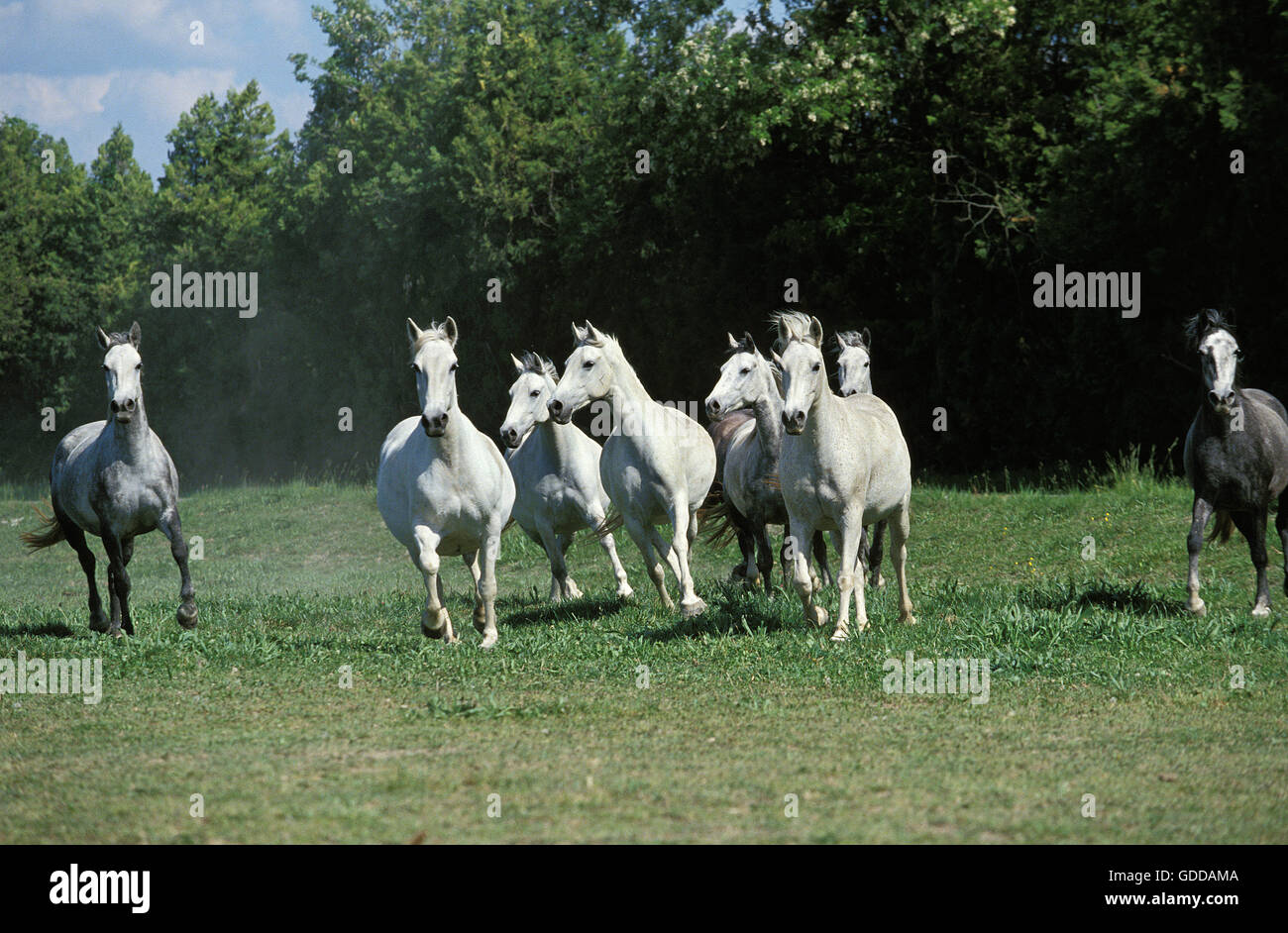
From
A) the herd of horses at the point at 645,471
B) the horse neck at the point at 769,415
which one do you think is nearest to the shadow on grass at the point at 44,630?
the herd of horses at the point at 645,471

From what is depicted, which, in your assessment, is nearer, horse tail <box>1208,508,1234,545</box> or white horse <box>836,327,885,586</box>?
horse tail <box>1208,508,1234,545</box>

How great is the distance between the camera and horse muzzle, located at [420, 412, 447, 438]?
909 cm

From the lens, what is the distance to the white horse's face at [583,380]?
10430mm

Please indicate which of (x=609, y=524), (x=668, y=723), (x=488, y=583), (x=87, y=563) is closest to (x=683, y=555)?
(x=609, y=524)

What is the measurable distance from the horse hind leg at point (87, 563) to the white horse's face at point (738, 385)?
228 inches

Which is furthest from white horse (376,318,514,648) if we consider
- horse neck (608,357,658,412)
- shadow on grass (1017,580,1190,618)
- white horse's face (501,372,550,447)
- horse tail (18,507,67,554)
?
shadow on grass (1017,580,1190,618)

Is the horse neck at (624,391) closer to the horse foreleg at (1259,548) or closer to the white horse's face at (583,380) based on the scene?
the white horse's face at (583,380)

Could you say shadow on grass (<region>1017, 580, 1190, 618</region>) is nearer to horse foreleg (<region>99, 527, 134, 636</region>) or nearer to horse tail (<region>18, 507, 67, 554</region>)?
horse foreleg (<region>99, 527, 134, 636</region>)

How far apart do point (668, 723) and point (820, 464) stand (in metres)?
2.86

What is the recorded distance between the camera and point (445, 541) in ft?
32.9

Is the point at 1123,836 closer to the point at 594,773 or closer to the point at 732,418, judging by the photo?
the point at 594,773

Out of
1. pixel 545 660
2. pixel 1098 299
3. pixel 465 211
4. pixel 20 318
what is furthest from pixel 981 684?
pixel 20 318

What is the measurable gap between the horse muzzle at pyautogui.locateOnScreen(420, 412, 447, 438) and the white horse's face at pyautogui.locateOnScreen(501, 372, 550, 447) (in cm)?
198

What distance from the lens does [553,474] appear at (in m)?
11.8
